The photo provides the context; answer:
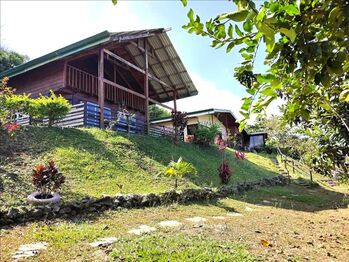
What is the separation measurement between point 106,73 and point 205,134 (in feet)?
27.3

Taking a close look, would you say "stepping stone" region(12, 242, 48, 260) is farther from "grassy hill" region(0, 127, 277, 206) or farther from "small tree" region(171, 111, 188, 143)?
"small tree" region(171, 111, 188, 143)

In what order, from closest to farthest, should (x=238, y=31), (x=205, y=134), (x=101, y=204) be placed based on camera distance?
(x=238, y=31) → (x=101, y=204) → (x=205, y=134)

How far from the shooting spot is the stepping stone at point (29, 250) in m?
4.18

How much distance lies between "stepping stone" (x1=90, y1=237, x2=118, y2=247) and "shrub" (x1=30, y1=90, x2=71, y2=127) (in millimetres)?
8726

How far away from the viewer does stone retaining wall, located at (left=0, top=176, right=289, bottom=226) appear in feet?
19.4

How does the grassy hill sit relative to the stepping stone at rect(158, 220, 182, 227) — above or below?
above

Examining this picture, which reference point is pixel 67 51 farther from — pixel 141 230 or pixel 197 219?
pixel 141 230

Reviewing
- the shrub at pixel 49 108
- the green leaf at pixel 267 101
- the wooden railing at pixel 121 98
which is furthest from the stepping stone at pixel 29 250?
the wooden railing at pixel 121 98

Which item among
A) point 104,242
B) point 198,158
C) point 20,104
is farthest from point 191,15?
point 198,158

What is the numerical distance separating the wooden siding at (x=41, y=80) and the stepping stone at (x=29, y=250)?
12.9m

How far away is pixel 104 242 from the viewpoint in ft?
15.7

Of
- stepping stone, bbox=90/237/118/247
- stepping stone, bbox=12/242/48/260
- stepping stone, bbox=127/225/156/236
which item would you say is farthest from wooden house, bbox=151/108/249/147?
stepping stone, bbox=12/242/48/260

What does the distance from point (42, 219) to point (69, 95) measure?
12.4m

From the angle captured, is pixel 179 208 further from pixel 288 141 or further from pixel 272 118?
pixel 272 118
